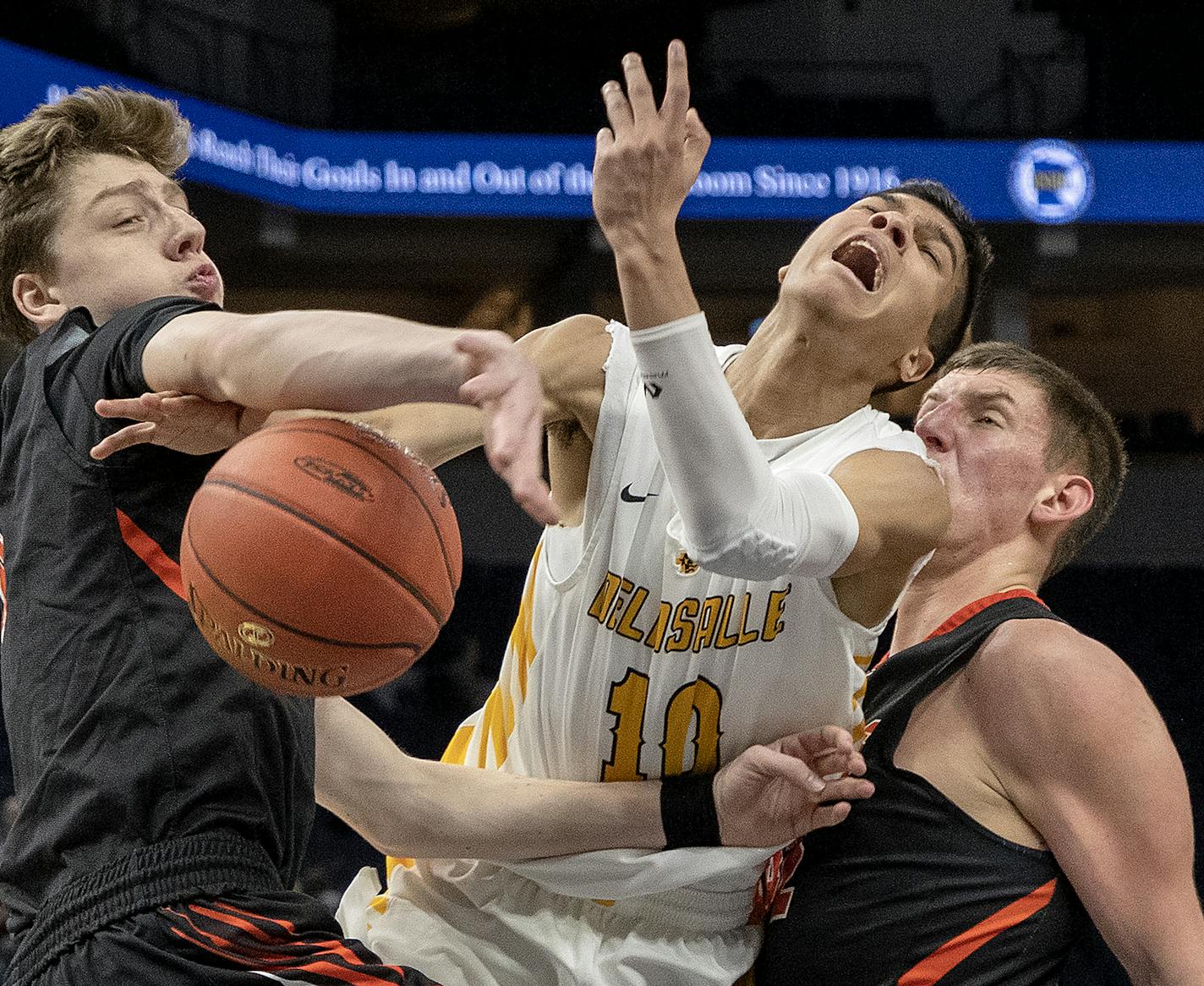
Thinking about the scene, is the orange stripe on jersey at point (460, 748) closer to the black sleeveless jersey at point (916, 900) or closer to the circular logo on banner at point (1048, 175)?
the black sleeveless jersey at point (916, 900)

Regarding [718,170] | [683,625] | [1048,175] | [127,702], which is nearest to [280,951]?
[127,702]

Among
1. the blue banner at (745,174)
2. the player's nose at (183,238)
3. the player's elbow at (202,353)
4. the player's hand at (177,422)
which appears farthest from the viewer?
the blue banner at (745,174)

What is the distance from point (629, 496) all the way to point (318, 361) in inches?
37.5

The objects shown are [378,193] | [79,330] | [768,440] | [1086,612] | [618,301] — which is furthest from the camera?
[618,301]

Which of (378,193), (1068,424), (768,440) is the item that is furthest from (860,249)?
(378,193)

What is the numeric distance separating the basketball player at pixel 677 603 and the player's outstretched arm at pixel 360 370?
70cm

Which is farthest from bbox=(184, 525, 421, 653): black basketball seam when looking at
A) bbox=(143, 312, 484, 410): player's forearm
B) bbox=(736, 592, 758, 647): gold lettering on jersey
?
bbox=(736, 592, 758, 647): gold lettering on jersey

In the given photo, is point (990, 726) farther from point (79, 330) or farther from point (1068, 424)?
point (79, 330)

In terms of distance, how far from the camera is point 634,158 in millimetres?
2180

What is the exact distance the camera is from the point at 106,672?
7.06ft

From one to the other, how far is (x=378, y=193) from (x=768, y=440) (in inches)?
376

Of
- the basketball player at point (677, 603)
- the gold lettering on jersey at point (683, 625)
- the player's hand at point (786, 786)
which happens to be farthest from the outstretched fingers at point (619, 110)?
the player's hand at point (786, 786)

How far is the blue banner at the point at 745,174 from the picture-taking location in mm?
11570

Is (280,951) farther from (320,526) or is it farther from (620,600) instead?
(620,600)
